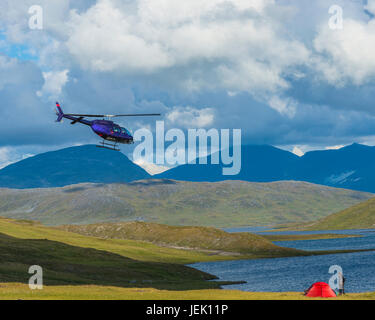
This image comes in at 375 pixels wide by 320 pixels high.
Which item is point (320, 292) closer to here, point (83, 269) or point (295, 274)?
point (83, 269)

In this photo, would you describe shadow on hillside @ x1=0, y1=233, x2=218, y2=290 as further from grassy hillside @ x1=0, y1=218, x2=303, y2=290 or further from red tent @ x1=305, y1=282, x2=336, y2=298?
red tent @ x1=305, y1=282, x2=336, y2=298

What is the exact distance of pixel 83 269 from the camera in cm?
13150

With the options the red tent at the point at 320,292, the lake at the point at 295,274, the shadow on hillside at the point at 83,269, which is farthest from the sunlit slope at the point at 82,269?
the red tent at the point at 320,292

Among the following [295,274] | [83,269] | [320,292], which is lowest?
[320,292]

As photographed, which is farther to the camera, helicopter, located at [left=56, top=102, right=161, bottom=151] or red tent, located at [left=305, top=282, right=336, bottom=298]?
helicopter, located at [left=56, top=102, right=161, bottom=151]

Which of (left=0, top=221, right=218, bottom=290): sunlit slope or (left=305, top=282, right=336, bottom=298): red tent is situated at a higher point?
(left=0, top=221, right=218, bottom=290): sunlit slope

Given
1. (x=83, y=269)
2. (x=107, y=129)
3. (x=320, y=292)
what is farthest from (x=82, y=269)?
(x=320, y=292)

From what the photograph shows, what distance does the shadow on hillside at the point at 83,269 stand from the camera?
112 m

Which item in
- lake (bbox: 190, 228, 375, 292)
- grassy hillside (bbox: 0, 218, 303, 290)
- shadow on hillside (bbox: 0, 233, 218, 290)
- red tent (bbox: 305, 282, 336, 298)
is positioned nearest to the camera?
red tent (bbox: 305, 282, 336, 298)

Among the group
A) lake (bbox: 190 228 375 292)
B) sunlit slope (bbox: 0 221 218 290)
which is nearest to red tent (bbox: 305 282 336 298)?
lake (bbox: 190 228 375 292)

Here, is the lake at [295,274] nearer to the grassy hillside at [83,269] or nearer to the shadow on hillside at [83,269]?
the grassy hillside at [83,269]

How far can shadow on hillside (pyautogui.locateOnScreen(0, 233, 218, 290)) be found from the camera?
11162 cm
